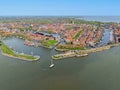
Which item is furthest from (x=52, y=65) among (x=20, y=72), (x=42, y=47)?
(x=42, y=47)

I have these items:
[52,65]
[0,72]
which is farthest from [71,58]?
[0,72]

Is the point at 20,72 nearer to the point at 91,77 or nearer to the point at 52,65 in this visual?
the point at 52,65

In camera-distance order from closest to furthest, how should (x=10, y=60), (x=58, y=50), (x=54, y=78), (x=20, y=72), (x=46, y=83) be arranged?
(x=46, y=83) < (x=54, y=78) < (x=20, y=72) < (x=10, y=60) < (x=58, y=50)

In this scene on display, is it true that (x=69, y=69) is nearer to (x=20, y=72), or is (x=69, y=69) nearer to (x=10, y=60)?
(x=20, y=72)

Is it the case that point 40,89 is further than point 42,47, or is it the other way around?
point 42,47

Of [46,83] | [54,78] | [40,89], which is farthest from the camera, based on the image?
[54,78]

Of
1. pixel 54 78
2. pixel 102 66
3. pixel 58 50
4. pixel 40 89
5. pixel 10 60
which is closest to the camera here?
pixel 40 89
